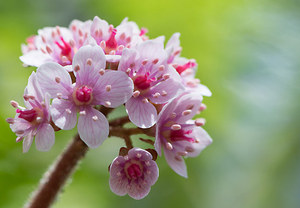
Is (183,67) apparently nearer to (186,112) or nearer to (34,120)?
(186,112)

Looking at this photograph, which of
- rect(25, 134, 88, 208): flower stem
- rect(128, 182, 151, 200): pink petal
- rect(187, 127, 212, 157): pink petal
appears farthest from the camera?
rect(187, 127, 212, 157): pink petal

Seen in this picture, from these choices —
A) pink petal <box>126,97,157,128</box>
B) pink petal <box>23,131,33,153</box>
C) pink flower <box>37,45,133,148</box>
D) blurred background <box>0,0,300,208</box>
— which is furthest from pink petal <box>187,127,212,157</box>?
blurred background <box>0,0,300,208</box>

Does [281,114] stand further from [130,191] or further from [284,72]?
[130,191]

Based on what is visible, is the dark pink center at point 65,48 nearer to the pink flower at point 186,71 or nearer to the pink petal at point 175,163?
the pink flower at point 186,71

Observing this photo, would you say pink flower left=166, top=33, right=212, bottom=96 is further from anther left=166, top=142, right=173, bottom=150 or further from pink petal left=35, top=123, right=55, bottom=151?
pink petal left=35, top=123, right=55, bottom=151

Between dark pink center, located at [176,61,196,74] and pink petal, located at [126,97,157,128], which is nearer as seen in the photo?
pink petal, located at [126,97,157,128]

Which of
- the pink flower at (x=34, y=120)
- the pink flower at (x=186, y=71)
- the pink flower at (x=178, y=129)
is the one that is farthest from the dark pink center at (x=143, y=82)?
the pink flower at (x=34, y=120)
